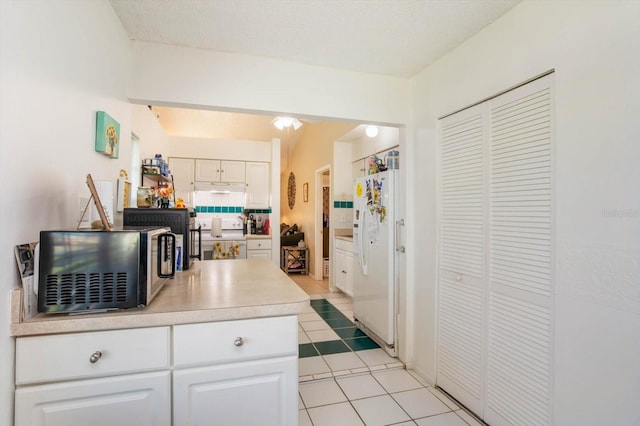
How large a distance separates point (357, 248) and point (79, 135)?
8.66 feet

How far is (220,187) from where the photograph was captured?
531 cm

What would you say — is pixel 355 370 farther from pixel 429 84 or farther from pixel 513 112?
pixel 429 84

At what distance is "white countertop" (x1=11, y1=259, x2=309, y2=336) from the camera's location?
1.05 meters

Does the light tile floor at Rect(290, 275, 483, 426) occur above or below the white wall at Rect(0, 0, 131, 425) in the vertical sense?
below

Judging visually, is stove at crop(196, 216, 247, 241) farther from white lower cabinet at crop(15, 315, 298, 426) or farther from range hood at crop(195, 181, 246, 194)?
white lower cabinet at crop(15, 315, 298, 426)

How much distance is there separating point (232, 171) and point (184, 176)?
777 millimetres

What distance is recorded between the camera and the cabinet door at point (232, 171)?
5.31 meters

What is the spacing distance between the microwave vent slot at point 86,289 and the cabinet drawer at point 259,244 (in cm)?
394

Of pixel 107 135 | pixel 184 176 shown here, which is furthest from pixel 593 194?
pixel 184 176

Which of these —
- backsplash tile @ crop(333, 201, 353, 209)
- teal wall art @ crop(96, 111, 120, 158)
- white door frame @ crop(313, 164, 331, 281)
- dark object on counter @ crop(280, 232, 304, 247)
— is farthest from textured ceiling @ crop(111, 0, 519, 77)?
dark object on counter @ crop(280, 232, 304, 247)

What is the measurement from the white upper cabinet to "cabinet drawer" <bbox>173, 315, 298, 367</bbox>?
4393 millimetres

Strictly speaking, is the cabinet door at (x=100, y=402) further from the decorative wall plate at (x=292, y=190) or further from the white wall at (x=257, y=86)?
the decorative wall plate at (x=292, y=190)

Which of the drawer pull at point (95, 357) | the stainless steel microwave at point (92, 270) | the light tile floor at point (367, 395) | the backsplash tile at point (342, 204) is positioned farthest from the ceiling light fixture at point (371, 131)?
the drawer pull at point (95, 357)

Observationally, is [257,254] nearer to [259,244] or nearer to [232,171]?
[259,244]
